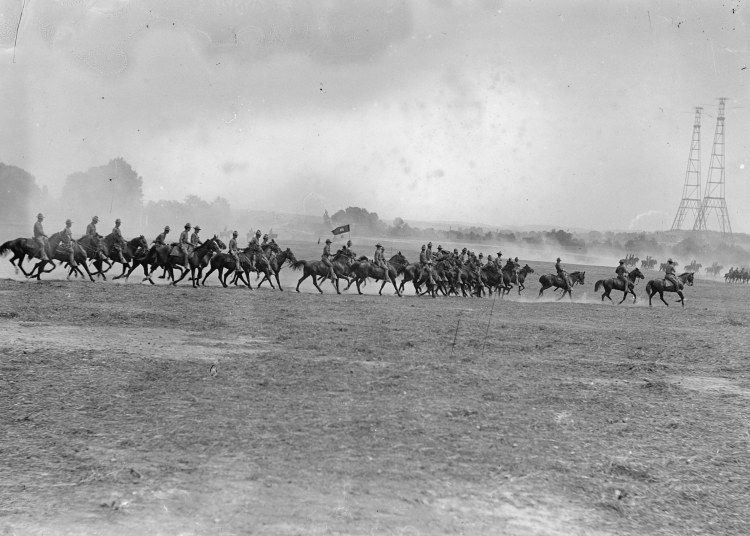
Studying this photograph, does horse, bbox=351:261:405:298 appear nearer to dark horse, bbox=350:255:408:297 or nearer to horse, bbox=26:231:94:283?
dark horse, bbox=350:255:408:297

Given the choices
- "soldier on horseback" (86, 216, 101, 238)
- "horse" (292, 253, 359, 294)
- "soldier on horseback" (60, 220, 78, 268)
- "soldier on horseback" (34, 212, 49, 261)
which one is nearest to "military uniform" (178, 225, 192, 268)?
"soldier on horseback" (86, 216, 101, 238)

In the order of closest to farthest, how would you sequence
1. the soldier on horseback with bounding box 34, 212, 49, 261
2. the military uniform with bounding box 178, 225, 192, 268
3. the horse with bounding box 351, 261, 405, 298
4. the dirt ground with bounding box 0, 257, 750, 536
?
the dirt ground with bounding box 0, 257, 750, 536 < the soldier on horseback with bounding box 34, 212, 49, 261 < the military uniform with bounding box 178, 225, 192, 268 < the horse with bounding box 351, 261, 405, 298

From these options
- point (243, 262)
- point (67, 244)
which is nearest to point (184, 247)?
point (243, 262)

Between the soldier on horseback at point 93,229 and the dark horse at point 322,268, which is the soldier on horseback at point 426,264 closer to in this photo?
the dark horse at point 322,268

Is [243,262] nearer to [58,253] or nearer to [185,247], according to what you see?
[185,247]

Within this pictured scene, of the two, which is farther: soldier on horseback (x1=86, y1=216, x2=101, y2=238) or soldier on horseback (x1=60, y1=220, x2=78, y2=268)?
soldier on horseback (x1=86, y1=216, x2=101, y2=238)

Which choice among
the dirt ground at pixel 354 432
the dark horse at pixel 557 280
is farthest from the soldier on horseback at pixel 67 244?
the dark horse at pixel 557 280

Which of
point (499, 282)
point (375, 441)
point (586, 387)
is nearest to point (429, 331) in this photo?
Result: point (586, 387)

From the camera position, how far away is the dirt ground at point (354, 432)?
4.97 m

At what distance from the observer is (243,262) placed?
23.9m

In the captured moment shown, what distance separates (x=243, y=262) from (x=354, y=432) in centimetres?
1774

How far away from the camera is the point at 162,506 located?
4.88 m

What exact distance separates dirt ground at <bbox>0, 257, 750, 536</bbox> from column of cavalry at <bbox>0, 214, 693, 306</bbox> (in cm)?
813

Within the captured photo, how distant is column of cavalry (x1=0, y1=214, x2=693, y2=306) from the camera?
21766 millimetres
